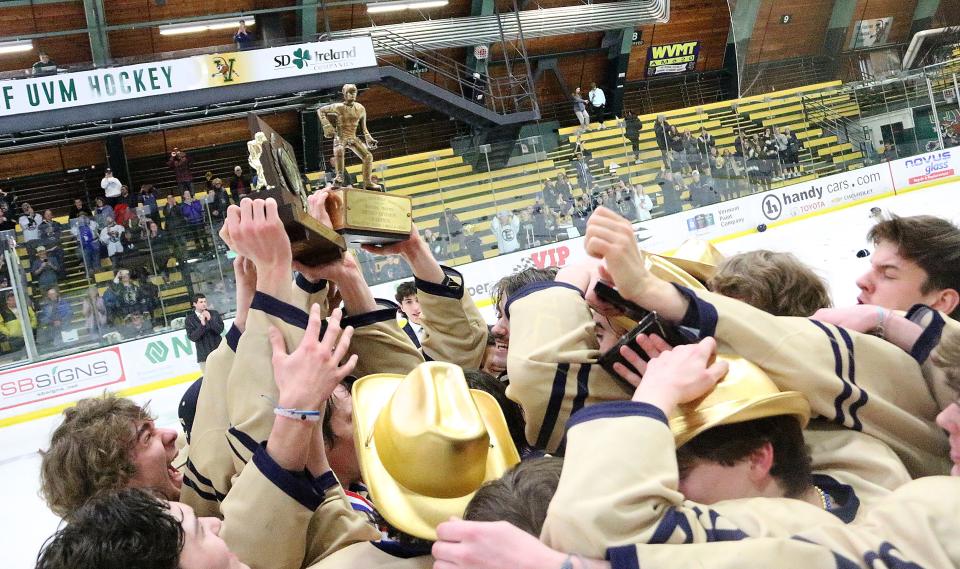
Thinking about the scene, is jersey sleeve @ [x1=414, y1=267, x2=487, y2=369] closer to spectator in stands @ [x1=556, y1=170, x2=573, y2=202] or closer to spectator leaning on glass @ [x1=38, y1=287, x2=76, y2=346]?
spectator leaning on glass @ [x1=38, y1=287, x2=76, y2=346]

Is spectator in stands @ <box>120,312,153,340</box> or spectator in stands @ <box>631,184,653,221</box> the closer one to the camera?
spectator in stands @ <box>120,312,153,340</box>

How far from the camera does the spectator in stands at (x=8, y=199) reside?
1237 centimetres

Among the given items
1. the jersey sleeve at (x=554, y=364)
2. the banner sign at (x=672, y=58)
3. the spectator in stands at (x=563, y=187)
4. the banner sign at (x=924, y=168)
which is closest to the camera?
the jersey sleeve at (x=554, y=364)

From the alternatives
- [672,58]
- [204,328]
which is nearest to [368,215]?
[204,328]

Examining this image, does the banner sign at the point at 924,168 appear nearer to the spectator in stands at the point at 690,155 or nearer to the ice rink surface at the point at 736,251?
the ice rink surface at the point at 736,251

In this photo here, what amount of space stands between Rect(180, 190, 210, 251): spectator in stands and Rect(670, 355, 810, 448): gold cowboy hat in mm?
8365

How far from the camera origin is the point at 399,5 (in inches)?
609

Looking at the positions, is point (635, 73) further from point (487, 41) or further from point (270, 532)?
point (270, 532)

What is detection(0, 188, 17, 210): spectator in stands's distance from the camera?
12.4 m

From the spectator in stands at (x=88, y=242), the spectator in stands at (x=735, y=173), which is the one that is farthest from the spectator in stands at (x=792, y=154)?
the spectator in stands at (x=88, y=242)

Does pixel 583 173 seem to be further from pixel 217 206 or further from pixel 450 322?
pixel 450 322

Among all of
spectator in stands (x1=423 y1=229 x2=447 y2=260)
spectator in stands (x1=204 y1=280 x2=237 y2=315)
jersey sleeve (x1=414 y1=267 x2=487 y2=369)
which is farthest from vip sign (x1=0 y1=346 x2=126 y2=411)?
jersey sleeve (x1=414 y1=267 x2=487 y2=369)

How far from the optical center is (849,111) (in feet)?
40.4

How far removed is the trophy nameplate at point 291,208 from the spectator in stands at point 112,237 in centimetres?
737
